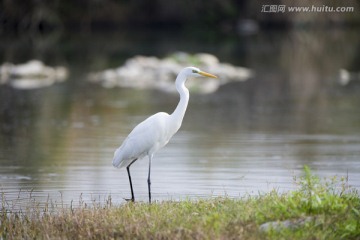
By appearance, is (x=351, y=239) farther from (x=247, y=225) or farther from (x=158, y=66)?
(x=158, y=66)

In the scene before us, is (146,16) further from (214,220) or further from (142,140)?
(214,220)

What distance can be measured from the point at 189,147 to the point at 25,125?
4685mm

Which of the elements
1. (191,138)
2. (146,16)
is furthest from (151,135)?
(146,16)

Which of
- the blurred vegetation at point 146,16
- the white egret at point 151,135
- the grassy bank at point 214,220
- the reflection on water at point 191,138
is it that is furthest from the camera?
the blurred vegetation at point 146,16

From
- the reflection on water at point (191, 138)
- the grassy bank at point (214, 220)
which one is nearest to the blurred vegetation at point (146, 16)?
the reflection on water at point (191, 138)

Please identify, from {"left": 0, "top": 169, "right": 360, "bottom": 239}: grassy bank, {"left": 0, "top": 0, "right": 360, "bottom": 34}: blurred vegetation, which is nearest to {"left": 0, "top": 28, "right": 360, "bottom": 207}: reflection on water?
{"left": 0, "top": 169, "right": 360, "bottom": 239}: grassy bank

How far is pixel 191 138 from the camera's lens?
16.1 metres

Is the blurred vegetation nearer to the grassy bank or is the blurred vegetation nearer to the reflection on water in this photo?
the reflection on water

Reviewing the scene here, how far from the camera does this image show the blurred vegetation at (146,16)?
5572cm

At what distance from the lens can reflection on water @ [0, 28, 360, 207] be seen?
36.7 feet

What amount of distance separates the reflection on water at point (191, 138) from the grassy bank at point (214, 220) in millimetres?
1420

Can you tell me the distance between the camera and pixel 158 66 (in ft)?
100

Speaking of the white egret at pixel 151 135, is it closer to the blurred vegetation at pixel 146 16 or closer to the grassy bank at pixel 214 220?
the grassy bank at pixel 214 220

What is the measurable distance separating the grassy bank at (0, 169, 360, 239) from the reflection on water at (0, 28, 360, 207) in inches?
55.9
